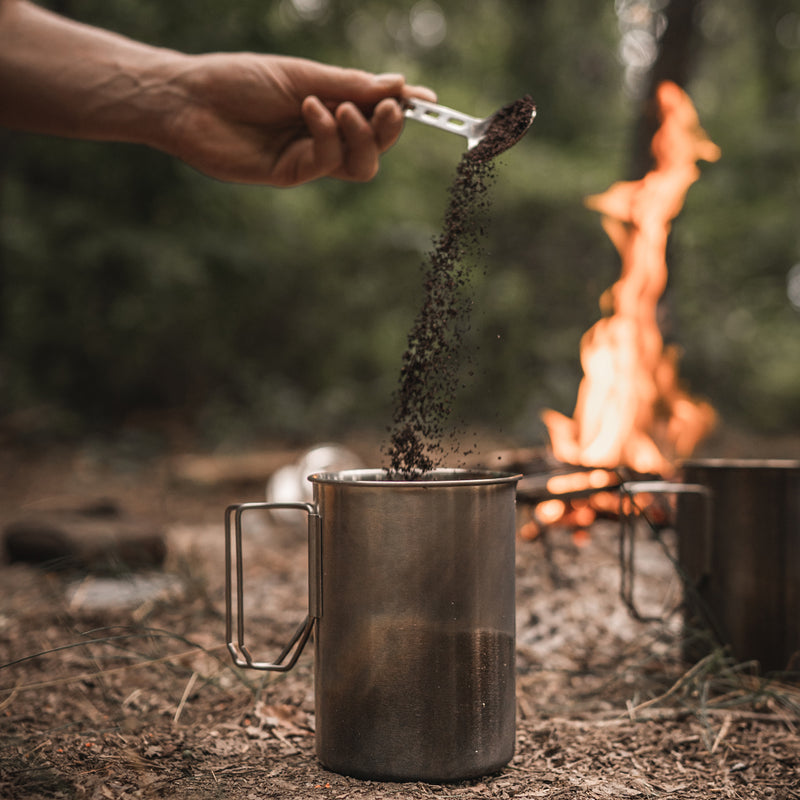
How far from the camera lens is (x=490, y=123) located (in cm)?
221

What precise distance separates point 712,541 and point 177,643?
1.70m

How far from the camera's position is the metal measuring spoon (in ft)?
6.83

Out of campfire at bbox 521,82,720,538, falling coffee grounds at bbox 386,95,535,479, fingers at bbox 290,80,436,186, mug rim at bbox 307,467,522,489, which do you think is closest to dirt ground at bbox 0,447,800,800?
mug rim at bbox 307,467,522,489

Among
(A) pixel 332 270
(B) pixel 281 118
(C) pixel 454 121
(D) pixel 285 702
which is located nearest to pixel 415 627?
(D) pixel 285 702

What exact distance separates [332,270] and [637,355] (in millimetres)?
5148

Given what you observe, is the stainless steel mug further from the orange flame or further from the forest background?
the forest background

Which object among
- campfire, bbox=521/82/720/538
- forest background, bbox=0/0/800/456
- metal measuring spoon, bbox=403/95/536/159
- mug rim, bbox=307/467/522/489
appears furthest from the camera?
forest background, bbox=0/0/800/456

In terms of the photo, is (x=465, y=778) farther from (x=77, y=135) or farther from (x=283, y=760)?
(x=77, y=135)

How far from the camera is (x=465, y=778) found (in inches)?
67.1

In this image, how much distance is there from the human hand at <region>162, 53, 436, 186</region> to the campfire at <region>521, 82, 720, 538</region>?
206 cm

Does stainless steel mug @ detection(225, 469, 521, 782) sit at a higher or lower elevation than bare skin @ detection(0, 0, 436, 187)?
lower

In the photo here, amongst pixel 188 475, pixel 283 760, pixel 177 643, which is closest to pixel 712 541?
pixel 283 760

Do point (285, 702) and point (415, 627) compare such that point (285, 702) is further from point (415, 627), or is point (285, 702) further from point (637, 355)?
point (637, 355)

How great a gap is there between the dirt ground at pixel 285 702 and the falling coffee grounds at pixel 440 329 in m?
0.71
